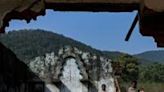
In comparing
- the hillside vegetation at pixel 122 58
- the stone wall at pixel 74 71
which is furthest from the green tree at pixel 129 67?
the stone wall at pixel 74 71

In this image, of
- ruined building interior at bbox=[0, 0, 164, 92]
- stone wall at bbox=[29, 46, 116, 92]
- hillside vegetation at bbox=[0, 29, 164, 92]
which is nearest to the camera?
ruined building interior at bbox=[0, 0, 164, 92]

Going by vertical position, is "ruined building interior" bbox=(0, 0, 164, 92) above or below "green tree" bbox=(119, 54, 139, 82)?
above

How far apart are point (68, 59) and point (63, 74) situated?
2.61 ft

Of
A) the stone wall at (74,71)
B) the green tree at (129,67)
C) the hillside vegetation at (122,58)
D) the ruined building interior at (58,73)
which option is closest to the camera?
the ruined building interior at (58,73)

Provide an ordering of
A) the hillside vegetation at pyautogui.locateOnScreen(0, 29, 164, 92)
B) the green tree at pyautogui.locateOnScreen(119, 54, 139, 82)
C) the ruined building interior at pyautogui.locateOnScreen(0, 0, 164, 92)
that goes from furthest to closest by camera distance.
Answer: the green tree at pyautogui.locateOnScreen(119, 54, 139, 82), the hillside vegetation at pyautogui.locateOnScreen(0, 29, 164, 92), the ruined building interior at pyautogui.locateOnScreen(0, 0, 164, 92)

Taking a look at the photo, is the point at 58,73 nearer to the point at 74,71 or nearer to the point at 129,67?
the point at 74,71

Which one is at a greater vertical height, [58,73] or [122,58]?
[58,73]

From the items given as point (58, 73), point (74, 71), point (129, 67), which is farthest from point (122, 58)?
point (58, 73)

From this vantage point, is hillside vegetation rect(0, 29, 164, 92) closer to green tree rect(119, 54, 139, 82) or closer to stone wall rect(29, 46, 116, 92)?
green tree rect(119, 54, 139, 82)

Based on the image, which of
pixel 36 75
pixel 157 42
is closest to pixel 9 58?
pixel 36 75

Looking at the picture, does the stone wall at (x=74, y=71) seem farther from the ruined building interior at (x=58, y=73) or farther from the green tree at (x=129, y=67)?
the green tree at (x=129, y=67)

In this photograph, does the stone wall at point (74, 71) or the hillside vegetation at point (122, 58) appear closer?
the stone wall at point (74, 71)

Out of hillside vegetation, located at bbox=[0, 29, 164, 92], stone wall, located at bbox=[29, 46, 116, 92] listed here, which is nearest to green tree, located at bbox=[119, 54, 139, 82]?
hillside vegetation, located at bbox=[0, 29, 164, 92]

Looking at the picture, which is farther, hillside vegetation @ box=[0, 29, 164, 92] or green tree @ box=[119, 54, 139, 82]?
green tree @ box=[119, 54, 139, 82]
